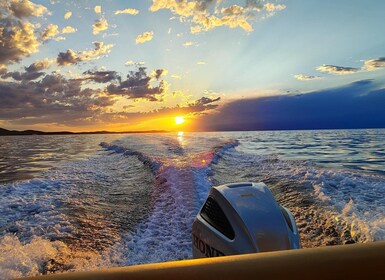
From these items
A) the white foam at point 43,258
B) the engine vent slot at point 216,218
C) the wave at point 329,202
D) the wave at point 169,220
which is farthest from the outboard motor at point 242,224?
the wave at point 329,202

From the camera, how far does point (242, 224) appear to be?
262 cm

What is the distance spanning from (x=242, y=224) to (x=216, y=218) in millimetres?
415

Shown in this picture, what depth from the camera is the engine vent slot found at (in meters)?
2.72

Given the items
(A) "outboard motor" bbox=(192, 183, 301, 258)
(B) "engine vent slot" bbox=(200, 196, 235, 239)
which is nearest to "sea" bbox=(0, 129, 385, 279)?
(B) "engine vent slot" bbox=(200, 196, 235, 239)

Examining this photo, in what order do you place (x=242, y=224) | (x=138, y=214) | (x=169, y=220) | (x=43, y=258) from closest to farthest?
(x=242, y=224) < (x=43, y=258) < (x=169, y=220) < (x=138, y=214)

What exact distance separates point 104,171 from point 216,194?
941cm

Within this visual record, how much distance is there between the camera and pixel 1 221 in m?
5.66

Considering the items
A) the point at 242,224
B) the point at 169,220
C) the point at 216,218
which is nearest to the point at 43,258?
the point at 169,220

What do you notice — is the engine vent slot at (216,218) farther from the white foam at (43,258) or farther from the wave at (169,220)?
the white foam at (43,258)

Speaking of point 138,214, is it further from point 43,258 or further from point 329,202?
point 329,202

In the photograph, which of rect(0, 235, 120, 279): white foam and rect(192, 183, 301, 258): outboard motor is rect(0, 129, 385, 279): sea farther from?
rect(192, 183, 301, 258): outboard motor

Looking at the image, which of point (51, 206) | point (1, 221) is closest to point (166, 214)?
point (51, 206)

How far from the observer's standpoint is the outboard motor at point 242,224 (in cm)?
251

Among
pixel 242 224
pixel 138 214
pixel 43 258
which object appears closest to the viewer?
pixel 242 224
